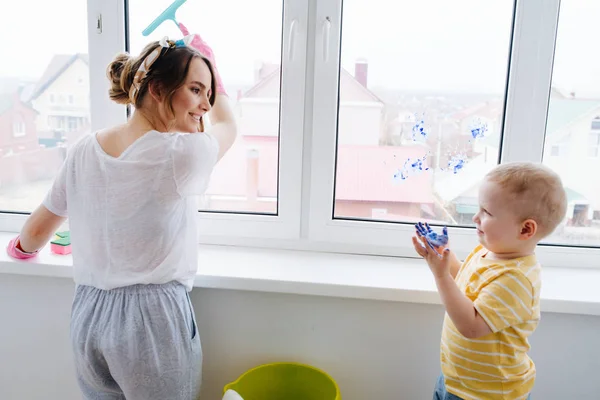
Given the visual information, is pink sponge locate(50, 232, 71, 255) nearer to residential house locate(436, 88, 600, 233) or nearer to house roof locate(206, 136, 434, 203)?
house roof locate(206, 136, 434, 203)

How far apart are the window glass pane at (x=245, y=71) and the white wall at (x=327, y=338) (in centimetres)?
35

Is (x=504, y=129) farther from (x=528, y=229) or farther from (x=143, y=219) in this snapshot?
(x=143, y=219)

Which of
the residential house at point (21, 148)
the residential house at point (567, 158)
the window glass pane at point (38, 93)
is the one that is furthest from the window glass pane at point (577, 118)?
the residential house at point (21, 148)

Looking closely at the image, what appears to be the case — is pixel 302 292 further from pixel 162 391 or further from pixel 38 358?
pixel 38 358

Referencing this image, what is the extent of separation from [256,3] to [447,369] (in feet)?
3.43

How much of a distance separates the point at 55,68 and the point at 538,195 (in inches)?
53.6

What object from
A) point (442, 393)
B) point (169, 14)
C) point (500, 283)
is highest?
point (169, 14)

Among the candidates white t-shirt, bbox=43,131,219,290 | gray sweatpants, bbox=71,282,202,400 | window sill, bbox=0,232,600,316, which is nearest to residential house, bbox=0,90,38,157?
window sill, bbox=0,232,600,316

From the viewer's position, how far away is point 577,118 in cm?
135

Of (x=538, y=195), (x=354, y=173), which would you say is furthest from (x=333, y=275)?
(x=538, y=195)

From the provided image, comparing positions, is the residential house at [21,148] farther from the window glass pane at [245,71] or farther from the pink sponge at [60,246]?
the window glass pane at [245,71]

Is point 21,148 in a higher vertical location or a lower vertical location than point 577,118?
lower

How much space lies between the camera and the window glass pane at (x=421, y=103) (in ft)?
4.39

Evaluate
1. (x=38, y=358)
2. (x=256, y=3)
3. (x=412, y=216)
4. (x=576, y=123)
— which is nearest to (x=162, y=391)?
(x=38, y=358)
